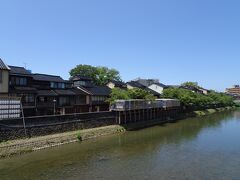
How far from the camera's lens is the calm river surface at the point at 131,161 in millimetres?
23172

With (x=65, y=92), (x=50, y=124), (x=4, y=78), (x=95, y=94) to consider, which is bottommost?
(x=50, y=124)

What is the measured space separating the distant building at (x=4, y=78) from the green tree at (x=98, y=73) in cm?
4974

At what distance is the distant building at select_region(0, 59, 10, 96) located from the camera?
37713 mm

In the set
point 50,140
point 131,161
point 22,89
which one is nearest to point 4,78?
point 22,89

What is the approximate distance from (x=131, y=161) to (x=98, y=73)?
64.7 metres

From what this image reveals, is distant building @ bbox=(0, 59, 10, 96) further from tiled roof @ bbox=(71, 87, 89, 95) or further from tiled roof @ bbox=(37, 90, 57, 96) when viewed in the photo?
tiled roof @ bbox=(71, 87, 89, 95)

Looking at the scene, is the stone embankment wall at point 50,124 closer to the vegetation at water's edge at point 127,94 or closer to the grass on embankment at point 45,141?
the grass on embankment at point 45,141

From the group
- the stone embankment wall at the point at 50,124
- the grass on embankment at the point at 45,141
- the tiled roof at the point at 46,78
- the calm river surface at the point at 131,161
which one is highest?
the tiled roof at the point at 46,78

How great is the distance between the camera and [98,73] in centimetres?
9069

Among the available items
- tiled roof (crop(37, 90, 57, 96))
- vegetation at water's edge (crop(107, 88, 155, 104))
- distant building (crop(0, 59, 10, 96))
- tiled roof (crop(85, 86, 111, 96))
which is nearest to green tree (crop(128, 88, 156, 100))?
vegetation at water's edge (crop(107, 88, 155, 104))

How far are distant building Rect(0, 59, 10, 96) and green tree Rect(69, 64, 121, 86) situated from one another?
4974 cm

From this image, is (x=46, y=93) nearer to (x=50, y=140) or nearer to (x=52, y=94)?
(x=52, y=94)

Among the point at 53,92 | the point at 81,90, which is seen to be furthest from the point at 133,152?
the point at 81,90

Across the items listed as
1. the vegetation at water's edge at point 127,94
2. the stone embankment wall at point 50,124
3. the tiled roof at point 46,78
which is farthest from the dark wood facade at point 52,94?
the stone embankment wall at point 50,124
